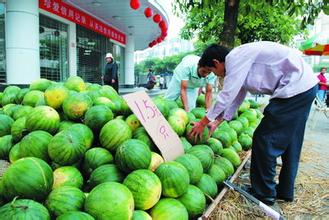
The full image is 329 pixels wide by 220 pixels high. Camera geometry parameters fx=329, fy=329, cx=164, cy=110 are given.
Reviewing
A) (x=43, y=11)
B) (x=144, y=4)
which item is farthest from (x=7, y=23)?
(x=144, y=4)

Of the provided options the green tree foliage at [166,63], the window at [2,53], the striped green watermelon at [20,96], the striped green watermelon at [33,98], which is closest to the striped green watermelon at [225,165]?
the striped green watermelon at [33,98]

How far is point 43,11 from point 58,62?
7.26ft

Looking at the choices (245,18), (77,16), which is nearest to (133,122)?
(245,18)

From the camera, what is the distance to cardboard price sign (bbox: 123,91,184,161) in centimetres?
244

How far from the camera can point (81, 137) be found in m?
2.23

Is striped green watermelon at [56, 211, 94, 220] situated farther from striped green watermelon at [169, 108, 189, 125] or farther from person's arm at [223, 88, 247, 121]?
person's arm at [223, 88, 247, 121]

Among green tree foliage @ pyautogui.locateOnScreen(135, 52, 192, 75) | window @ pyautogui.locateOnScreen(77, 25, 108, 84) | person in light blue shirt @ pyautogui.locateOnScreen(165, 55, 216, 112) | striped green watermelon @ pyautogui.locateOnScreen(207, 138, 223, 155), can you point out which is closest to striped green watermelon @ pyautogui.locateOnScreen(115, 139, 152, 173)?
striped green watermelon @ pyautogui.locateOnScreen(207, 138, 223, 155)

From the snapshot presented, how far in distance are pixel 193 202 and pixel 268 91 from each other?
1.30 meters

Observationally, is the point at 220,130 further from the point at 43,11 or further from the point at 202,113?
the point at 43,11

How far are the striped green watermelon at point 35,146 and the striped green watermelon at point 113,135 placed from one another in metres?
0.37

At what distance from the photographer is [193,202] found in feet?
6.91

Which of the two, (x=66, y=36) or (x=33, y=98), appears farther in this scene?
(x=66, y=36)

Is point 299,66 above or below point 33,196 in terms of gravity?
above

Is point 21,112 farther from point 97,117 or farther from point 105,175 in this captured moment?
point 105,175
